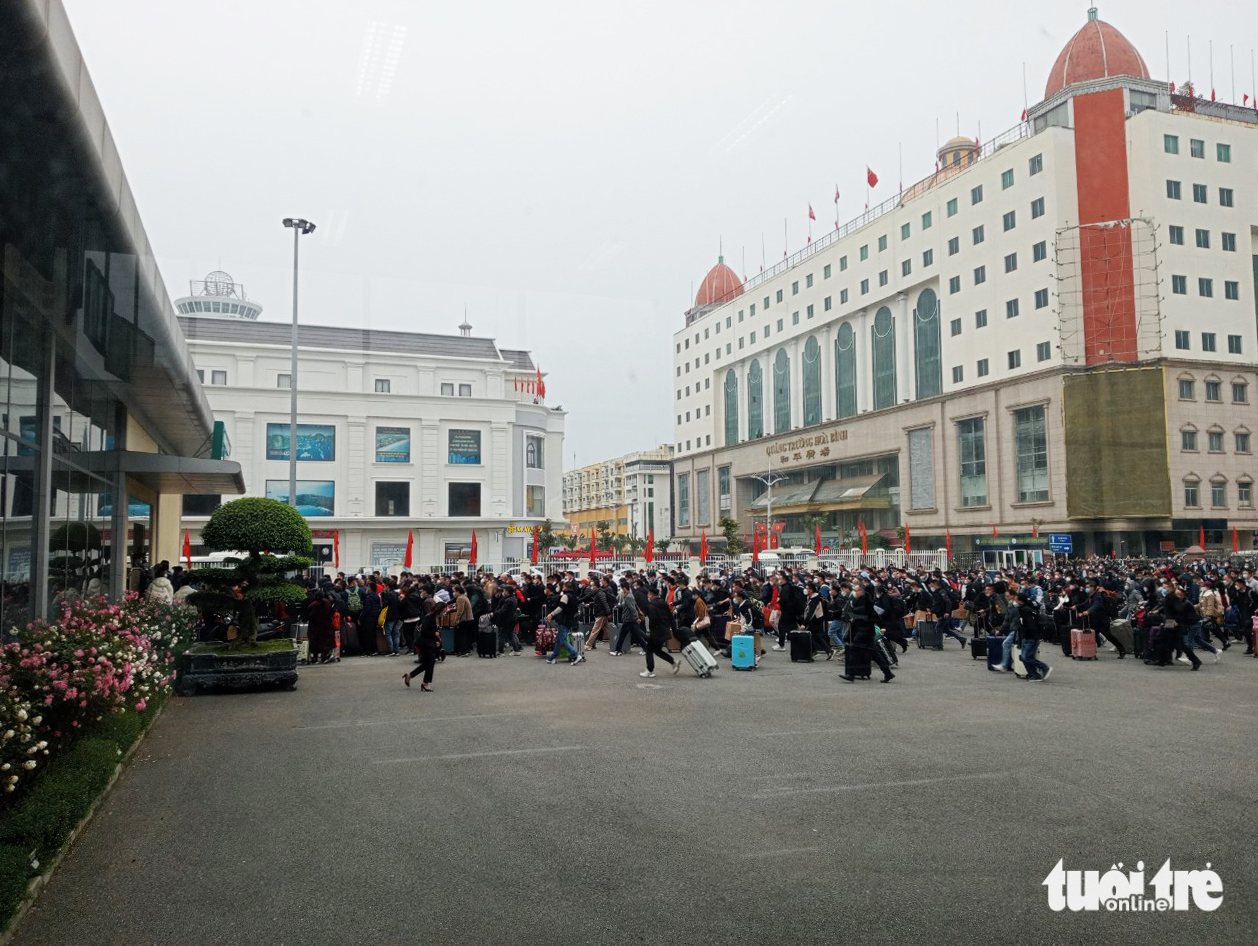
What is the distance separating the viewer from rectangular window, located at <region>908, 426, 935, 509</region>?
5884 cm

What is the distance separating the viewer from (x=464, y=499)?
5612 cm

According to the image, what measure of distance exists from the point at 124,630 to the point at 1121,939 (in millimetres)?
9772

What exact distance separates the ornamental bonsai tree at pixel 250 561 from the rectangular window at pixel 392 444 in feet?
133

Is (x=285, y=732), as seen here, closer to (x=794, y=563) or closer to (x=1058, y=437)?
(x=794, y=563)

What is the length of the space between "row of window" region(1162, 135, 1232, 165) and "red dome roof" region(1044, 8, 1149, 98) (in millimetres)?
5047

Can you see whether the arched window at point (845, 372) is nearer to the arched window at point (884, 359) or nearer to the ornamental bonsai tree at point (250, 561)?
the arched window at point (884, 359)

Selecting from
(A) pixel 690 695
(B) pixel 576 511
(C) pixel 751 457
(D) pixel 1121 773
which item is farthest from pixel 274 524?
(B) pixel 576 511

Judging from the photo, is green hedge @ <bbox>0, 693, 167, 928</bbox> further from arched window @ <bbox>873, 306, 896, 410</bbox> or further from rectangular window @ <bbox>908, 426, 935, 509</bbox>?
arched window @ <bbox>873, 306, 896, 410</bbox>

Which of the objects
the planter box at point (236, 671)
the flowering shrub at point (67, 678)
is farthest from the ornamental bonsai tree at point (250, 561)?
the flowering shrub at point (67, 678)

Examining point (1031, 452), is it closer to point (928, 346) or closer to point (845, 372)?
point (928, 346)

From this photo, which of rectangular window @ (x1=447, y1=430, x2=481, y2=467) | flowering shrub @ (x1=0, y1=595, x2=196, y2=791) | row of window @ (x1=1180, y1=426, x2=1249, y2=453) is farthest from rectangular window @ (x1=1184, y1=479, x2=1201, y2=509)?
flowering shrub @ (x1=0, y1=595, x2=196, y2=791)

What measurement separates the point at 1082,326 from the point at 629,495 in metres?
104

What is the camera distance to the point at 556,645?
18.2 m

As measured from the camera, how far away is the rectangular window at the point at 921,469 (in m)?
58.8
